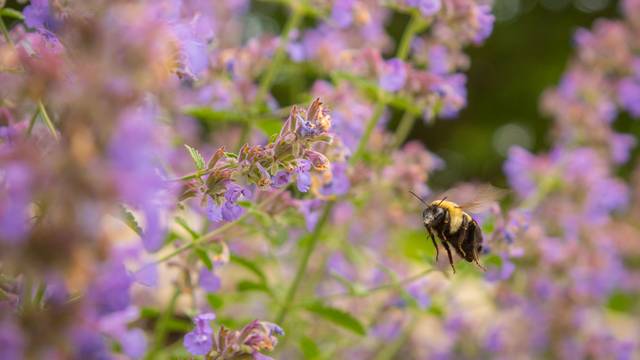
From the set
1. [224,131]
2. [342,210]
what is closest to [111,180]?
[342,210]

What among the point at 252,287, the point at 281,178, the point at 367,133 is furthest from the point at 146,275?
the point at 367,133

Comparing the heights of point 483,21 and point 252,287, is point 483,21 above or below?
above

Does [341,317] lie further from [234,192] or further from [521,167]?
[521,167]

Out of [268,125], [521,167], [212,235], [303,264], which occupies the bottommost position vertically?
[521,167]

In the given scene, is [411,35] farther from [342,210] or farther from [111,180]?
[111,180]

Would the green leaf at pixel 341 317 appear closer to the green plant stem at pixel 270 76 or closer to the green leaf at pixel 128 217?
the green plant stem at pixel 270 76

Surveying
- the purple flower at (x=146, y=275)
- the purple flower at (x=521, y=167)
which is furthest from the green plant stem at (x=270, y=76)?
the purple flower at (x=521, y=167)

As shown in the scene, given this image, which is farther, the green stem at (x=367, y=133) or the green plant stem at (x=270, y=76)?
the green plant stem at (x=270, y=76)
